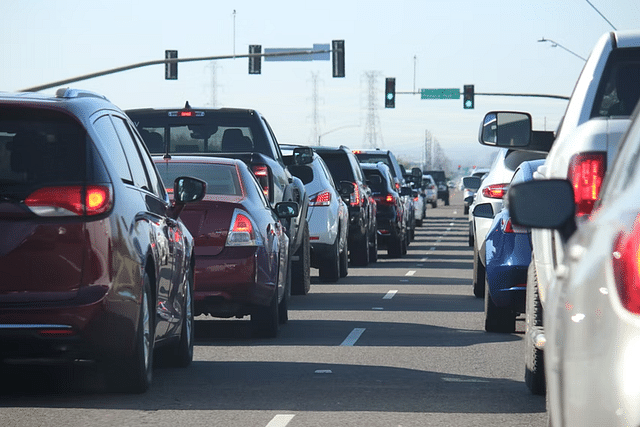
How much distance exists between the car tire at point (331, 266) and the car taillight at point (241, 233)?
8.59 m

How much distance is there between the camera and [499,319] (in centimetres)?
1287

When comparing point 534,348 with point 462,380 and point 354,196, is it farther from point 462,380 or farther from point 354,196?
point 354,196

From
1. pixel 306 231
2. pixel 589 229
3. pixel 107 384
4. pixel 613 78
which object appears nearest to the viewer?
pixel 589 229

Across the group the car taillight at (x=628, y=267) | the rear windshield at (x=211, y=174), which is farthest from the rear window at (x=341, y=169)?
the car taillight at (x=628, y=267)

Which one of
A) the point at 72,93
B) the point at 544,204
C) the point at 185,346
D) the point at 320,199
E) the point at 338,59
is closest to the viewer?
the point at 544,204

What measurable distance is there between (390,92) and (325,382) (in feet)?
171

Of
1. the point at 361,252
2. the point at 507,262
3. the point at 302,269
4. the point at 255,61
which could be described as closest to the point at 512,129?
the point at 507,262

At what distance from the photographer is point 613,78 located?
7.78 m

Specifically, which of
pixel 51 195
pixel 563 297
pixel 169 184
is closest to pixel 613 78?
pixel 51 195

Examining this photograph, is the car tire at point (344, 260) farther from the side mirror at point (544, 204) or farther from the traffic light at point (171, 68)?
the traffic light at point (171, 68)

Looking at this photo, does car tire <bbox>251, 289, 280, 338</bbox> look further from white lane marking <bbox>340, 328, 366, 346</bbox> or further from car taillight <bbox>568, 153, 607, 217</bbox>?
car taillight <bbox>568, 153, 607, 217</bbox>

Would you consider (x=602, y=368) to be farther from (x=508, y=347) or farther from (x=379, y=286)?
(x=379, y=286)

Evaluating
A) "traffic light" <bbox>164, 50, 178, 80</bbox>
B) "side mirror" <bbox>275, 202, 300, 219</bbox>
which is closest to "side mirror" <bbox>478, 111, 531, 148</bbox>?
"side mirror" <bbox>275, 202, 300, 219</bbox>

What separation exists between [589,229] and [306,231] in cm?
1340
